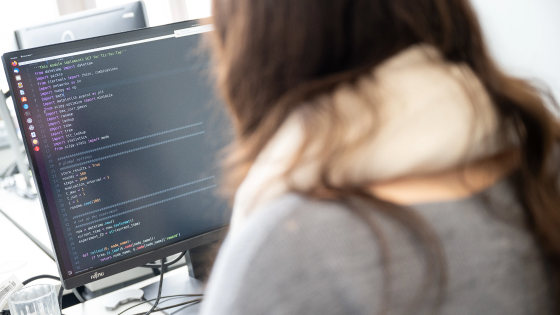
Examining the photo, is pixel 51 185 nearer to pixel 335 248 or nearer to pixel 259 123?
pixel 259 123

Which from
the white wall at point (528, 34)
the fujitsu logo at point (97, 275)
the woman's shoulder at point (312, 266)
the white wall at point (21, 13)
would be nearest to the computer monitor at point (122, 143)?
the fujitsu logo at point (97, 275)

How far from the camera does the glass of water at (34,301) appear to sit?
32.6 inches

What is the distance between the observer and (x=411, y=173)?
0.44 m

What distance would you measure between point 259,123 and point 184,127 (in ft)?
1.22

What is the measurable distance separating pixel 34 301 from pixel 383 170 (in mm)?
697

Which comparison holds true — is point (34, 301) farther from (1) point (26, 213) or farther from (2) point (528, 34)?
(2) point (528, 34)

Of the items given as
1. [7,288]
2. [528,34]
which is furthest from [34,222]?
[528,34]

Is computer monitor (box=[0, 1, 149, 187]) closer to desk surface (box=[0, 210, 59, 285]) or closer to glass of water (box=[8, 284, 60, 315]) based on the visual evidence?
desk surface (box=[0, 210, 59, 285])

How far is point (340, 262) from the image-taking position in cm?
41

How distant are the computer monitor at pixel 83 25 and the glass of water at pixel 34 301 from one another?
687mm

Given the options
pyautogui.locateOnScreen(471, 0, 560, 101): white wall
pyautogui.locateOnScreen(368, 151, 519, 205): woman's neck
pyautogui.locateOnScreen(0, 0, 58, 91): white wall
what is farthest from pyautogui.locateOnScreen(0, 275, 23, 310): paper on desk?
pyautogui.locateOnScreen(0, 0, 58, 91): white wall

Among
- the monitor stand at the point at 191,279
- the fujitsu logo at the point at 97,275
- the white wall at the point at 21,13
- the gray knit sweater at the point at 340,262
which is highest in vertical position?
the white wall at the point at 21,13

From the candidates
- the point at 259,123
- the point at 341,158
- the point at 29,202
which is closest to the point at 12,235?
the point at 29,202

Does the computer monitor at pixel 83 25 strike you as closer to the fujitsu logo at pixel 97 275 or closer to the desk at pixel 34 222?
the desk at pixel 34 222
